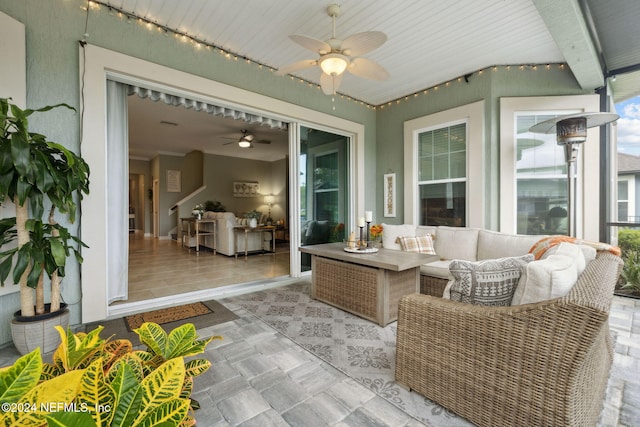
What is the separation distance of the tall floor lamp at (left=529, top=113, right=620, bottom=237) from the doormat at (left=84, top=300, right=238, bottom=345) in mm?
3915

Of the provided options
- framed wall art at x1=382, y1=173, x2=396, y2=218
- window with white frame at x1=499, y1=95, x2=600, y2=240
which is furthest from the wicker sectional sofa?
framed wall art at x1=382, y1=173, x2=396, y2=218

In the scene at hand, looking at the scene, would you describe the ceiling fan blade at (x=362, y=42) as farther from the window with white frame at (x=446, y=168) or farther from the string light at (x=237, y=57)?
the window with white frame at (x=446, y=168)

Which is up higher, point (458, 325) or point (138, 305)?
point (458, 325)

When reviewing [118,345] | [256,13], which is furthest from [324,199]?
[118,345]

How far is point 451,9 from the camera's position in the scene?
2.75 metres

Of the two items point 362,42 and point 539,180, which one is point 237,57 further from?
point 539,180

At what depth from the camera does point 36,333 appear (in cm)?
204

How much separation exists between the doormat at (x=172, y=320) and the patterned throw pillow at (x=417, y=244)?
2119 mm

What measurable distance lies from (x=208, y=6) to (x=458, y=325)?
3.36 meters

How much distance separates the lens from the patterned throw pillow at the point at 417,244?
3.48 meters

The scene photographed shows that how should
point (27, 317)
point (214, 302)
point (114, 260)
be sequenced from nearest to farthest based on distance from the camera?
point (27, 317) < point (114, 260) < point (214, 302)

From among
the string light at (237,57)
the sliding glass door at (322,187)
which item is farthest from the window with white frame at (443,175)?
the sliding glass door at (322,187)

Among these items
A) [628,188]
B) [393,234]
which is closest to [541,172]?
[628,188]

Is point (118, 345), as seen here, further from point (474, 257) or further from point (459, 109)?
point (459, 109)
